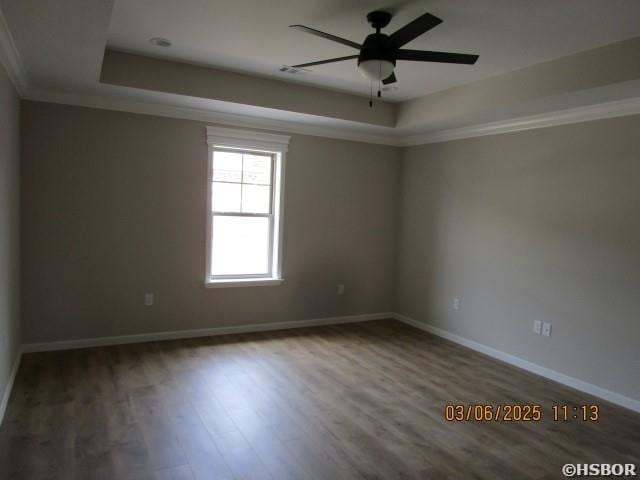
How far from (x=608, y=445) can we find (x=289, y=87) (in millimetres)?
3851

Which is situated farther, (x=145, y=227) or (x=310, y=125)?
(x=310, y=125)

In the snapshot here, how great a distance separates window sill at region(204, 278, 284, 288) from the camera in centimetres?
472

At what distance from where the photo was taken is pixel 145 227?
4379 mm

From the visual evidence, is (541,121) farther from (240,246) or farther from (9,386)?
(9,386)

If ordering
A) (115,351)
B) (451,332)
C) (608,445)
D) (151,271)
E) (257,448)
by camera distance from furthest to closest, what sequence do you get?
(451,332) → (151,271) → (115,351) → (608,445) → (257,448)

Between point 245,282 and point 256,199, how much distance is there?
939 mm

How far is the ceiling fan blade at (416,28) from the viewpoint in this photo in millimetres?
2121

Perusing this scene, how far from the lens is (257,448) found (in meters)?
2.59

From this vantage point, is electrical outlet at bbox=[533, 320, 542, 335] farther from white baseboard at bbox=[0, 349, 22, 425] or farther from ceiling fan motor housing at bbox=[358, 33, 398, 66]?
white baseboard at bbox=[0, 349, 22, 425]

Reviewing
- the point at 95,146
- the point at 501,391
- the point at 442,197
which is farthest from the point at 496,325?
the point at 95,146

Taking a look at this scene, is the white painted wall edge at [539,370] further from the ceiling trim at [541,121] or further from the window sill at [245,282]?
the ceiling trim at [541,121]

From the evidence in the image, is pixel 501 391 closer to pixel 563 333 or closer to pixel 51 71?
pixel 563 333

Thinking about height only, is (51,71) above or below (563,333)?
above

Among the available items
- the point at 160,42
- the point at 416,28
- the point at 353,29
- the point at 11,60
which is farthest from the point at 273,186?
the point at 416,28
